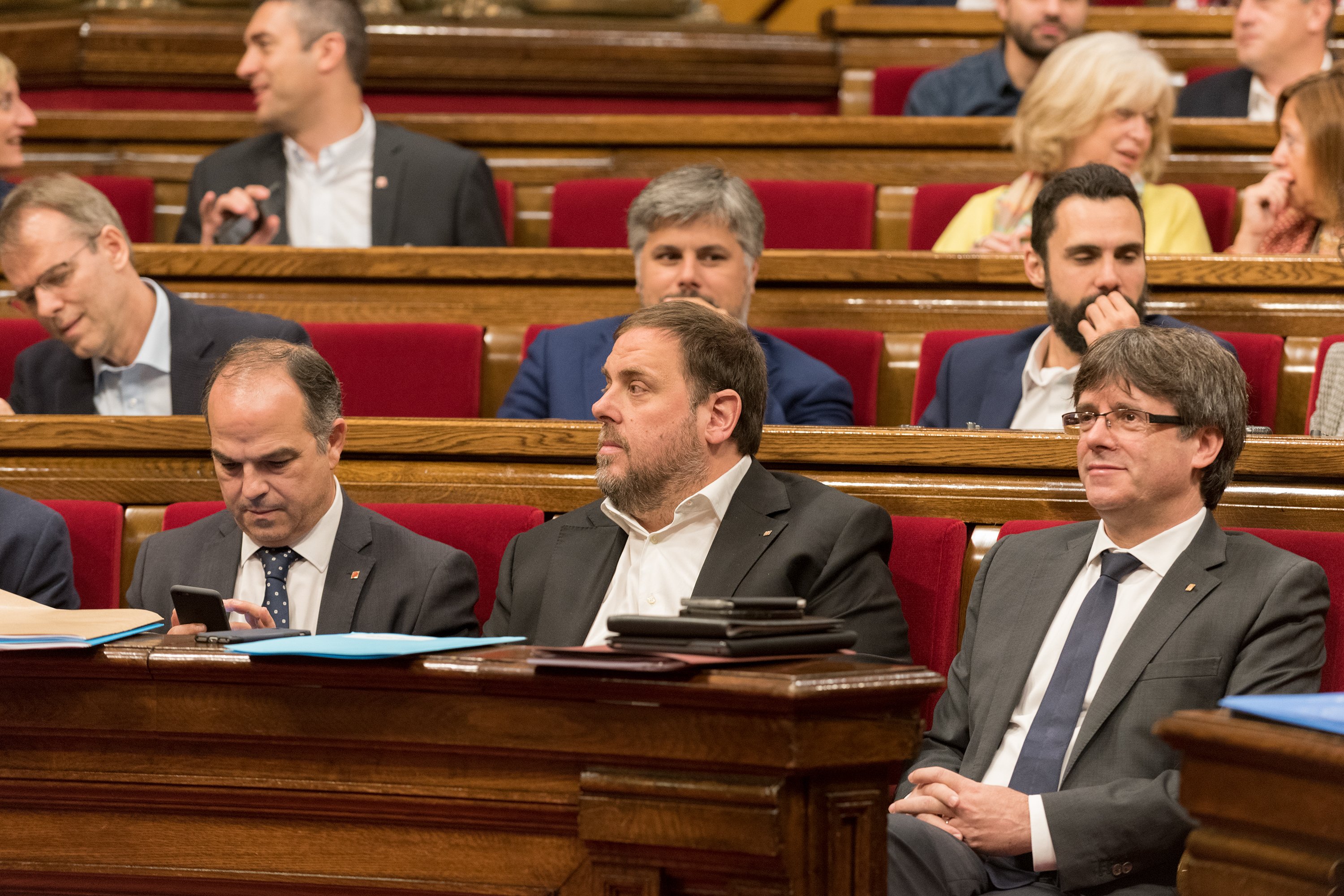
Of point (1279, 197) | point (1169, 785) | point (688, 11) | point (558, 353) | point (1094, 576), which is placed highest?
point (688, 11)

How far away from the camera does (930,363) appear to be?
1914 mm

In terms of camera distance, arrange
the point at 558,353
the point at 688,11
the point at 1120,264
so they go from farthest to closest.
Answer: the point at 688,11
the point at 558,353
the point at 1120,264

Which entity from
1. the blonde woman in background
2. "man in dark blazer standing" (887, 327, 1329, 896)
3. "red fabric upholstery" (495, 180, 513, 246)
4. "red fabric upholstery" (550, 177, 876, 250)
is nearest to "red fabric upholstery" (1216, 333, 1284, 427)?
"man in dark blazer standing" (887, 327, 1329, 896)

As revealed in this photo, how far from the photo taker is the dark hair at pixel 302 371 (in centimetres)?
144

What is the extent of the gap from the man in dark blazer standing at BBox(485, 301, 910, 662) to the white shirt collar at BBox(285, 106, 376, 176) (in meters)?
1.24

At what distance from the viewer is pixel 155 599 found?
145 cm

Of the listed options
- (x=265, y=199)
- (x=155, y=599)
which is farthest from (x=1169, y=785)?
(x=265, y=199)

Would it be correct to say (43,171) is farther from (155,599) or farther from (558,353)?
(155,599)

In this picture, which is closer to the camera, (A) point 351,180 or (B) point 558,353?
(B) point 558,353

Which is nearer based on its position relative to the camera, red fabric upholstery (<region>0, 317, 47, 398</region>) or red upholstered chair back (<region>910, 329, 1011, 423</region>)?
red upholstered chair back (<region>910, 329, 1011, 423</region>)

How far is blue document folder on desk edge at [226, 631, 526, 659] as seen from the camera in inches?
35.9

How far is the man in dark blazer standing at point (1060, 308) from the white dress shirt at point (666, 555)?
461 millimetres

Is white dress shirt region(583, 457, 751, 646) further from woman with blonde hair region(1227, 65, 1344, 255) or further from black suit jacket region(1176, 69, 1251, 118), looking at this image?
black suit jacket region(1176, 69, 1251, 118)

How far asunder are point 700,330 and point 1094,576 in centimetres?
42
